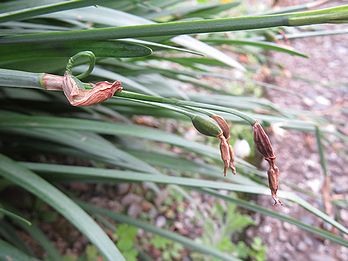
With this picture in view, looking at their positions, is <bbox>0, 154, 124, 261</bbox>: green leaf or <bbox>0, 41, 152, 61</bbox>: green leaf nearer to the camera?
<bbox>0, 41, 152, 61</bbox>: green leaf

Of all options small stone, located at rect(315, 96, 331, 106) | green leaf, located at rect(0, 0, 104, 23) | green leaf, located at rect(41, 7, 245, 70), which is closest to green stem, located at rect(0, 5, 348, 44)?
green leaf, located at rect(0, 0, 104, 23)

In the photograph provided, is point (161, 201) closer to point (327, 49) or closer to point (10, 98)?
point (10, 98)

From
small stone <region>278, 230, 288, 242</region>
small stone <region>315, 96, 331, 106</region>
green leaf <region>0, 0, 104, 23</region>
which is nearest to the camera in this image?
green leaf <region>0, 0, 104, 23</region>

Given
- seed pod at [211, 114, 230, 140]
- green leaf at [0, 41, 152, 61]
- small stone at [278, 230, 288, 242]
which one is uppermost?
green leaf at [0, 41, 152, 61]

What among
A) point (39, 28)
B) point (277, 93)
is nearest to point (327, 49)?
point (277, 93)

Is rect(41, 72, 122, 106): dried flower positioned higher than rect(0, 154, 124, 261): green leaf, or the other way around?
rect(41, 72, 122, 106): dried flower

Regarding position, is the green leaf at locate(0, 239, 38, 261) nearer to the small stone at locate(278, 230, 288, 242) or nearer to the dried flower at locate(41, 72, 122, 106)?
the dried flower at locate(41, 72, 122, 106)

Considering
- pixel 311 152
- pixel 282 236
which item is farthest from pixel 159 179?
pixel 311 152
